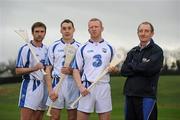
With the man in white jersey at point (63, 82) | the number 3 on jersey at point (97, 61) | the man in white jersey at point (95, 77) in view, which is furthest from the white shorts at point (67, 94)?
the number 3 on jersey at point (97, 61)

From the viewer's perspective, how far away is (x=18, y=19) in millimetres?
5191

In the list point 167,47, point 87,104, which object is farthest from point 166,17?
point 87,104

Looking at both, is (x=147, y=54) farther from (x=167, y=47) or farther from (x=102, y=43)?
(x=167, y=47)

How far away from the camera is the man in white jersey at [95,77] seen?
3.76m

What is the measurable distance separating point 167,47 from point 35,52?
181 centimetres

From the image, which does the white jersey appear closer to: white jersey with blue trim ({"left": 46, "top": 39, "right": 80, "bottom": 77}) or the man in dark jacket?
white jersey with blue trim ({"left": 46, "top": 39, "right": 80, "bottom": 77})

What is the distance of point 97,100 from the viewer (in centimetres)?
377

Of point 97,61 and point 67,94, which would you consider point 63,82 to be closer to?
point 67,94

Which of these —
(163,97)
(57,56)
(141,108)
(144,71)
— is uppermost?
(57,56)

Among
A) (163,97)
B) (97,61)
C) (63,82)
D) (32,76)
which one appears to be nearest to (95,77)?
(97,61)

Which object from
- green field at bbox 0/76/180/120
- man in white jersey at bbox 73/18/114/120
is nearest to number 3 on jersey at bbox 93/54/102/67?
man in white jersey at bbox 73/18/114/120

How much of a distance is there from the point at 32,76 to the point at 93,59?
0.70 m

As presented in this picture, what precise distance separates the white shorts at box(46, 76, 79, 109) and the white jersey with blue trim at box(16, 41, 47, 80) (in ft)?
0.83

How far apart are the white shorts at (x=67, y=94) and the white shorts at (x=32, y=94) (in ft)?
0.44
